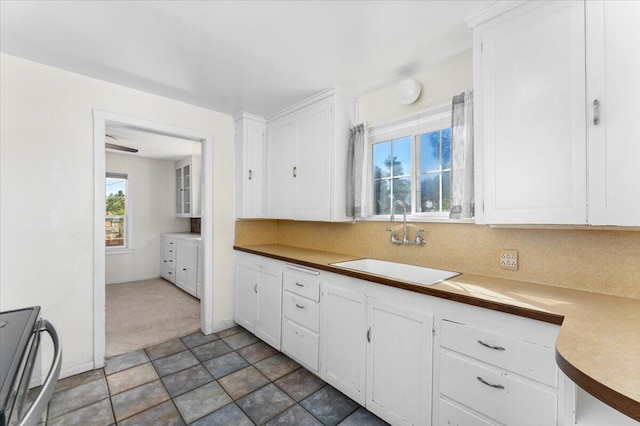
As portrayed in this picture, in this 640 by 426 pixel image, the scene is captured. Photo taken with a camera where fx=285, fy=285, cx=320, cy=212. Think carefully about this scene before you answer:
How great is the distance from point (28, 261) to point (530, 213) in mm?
3249

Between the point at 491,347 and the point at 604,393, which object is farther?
the point at 491,347

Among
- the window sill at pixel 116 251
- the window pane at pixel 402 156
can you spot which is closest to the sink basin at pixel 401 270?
the window pane at pixel 402 156

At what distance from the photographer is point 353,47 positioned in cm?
189

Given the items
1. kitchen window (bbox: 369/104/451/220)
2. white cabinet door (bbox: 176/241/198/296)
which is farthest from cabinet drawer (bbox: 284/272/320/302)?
white cabinet door (bbox: 176/241/198/296)

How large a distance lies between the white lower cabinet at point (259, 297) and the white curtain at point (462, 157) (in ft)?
5.12

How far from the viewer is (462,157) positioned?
1864 millimetres

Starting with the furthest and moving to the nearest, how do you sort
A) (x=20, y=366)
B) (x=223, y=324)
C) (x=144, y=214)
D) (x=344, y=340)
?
1. (x=144, y=214)
2. (x=223, y=324)
3. (x=344, y=340)
4. (x=20, y=366)

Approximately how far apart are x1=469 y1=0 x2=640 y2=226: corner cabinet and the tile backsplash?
34cm

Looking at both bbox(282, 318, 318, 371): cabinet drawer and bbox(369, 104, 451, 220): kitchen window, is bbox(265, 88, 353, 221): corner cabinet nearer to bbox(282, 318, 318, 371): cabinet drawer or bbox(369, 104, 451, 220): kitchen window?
bbox(369, 104, 451, 220): kitchen window

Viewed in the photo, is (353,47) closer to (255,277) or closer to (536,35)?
(536,35)

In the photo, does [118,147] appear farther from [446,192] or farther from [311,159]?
[446,192]

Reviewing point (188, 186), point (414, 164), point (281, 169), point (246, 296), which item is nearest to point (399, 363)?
point (414, 164)

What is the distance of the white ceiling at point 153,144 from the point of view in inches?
150

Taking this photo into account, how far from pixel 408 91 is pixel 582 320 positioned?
5.89 ft
